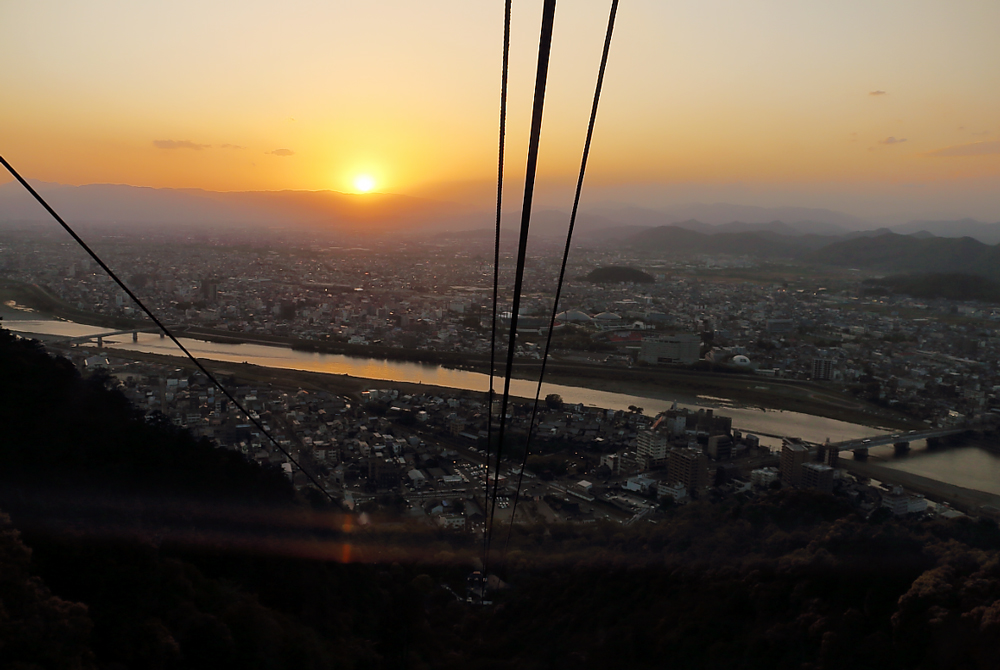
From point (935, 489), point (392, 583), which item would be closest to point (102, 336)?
point (392, 583)

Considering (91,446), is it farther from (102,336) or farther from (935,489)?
(102,336)

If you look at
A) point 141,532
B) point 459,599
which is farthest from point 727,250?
point 141,532

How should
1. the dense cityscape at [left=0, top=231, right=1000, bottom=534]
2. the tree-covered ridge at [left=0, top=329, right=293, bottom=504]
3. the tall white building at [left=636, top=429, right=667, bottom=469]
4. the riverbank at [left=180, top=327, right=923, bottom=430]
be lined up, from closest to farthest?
the tree-covered ridge at [left=0, top=329, right=293, bottom=504], the dense cityscape at [left=0, top=231, right=1000, bottom=534], the tall white building at [left=636, top=429, right=667, bottom=469], the riverbank at [left=180, top=327, right=923, bottom=430]

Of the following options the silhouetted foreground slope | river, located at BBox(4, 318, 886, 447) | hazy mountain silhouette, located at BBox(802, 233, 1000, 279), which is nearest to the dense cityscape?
river, located at BBox(4, 318, 886, 447)

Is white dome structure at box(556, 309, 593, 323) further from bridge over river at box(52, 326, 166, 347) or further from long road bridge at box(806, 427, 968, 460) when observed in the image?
bridge over river at box(52, 326, 166, 347)

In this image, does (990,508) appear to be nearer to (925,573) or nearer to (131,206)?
(925,573)

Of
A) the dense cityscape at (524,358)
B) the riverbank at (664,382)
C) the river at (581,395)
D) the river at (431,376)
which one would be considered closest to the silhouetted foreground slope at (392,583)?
the dense cityscape at (524,358)
